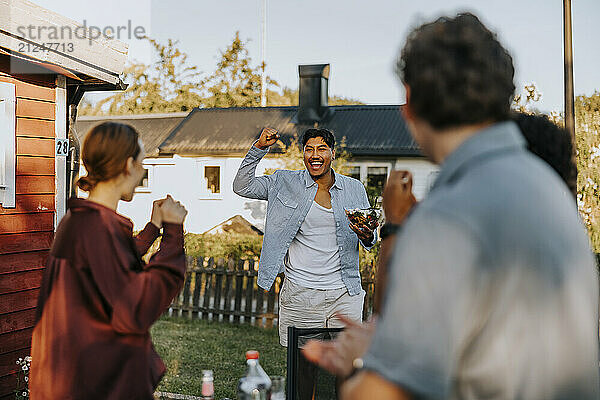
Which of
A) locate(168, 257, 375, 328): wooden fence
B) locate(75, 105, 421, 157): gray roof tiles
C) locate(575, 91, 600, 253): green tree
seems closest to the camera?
locate(168, 257, 375, 328): wooden fence

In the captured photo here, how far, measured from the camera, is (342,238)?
471 cm

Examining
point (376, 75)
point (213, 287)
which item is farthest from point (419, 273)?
point (376, 75)

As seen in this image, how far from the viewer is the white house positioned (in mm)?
21016

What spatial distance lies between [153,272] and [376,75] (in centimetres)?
3613

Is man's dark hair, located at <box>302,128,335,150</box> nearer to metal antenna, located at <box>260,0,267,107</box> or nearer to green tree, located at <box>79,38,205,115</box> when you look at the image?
metal antenna, located at <box>260,0,267,107</box>

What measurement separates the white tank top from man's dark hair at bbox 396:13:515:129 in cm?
348

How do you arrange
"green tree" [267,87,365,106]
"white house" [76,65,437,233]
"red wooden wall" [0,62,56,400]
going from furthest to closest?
"green tree" [267,87,365,106] < "white house" [76,65,437,233] < "red wooden wall" [0,62,56,400]

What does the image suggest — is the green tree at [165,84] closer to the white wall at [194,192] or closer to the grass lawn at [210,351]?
the white wall at [194,192]

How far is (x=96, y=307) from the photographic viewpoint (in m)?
→ 2.17

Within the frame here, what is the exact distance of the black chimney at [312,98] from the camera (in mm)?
21500

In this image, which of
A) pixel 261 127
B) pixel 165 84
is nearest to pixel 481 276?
pixel 261 127

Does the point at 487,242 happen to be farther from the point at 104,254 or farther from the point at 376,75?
the point at 376,75

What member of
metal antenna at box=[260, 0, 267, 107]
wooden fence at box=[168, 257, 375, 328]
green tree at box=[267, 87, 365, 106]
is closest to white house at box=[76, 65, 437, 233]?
metal antenna at box=[260, 0, 267, 107]

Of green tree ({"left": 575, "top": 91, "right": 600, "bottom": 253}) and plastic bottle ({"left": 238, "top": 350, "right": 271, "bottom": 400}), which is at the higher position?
green tree ({"left": 575, "top": 91, "right": 600, "bottom": 253})
